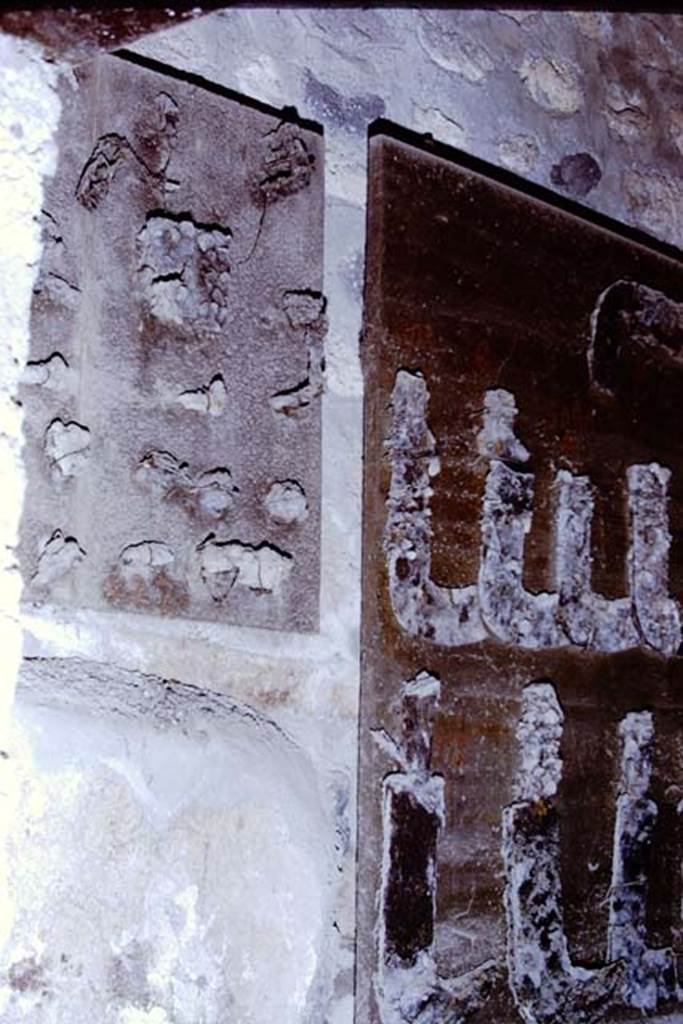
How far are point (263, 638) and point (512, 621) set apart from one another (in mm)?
322

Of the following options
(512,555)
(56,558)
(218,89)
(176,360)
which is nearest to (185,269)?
(176,360)

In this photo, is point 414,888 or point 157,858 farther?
point 414,888

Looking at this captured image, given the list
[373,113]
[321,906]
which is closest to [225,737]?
[321,906]

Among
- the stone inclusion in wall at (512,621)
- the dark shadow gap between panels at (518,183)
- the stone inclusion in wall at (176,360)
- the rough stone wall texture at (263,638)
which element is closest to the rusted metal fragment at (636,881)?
the stone inclusion in wall at (512,621)

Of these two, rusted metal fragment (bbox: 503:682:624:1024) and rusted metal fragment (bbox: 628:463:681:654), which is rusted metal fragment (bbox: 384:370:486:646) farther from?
rusted metal fragment (bbox: 628:463:681:654)

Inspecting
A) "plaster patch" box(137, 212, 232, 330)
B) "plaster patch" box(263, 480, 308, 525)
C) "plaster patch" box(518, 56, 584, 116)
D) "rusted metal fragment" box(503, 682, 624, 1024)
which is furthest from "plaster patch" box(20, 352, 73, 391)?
"plaster patch" box(518, 56, 584, 116)

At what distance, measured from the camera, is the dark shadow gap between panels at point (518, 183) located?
1569 mm

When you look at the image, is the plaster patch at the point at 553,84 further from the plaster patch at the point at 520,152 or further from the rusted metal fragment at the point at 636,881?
the rusted metal fragment at the point at 636,881

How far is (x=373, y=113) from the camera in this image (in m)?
1.59

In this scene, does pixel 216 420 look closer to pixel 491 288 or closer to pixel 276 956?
pixel 491 288

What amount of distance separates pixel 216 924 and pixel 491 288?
0.78 meters

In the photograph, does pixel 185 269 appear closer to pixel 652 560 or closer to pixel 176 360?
pixel 176 360

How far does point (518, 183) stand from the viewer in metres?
1.67

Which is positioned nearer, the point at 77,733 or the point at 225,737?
the point at 77,733
